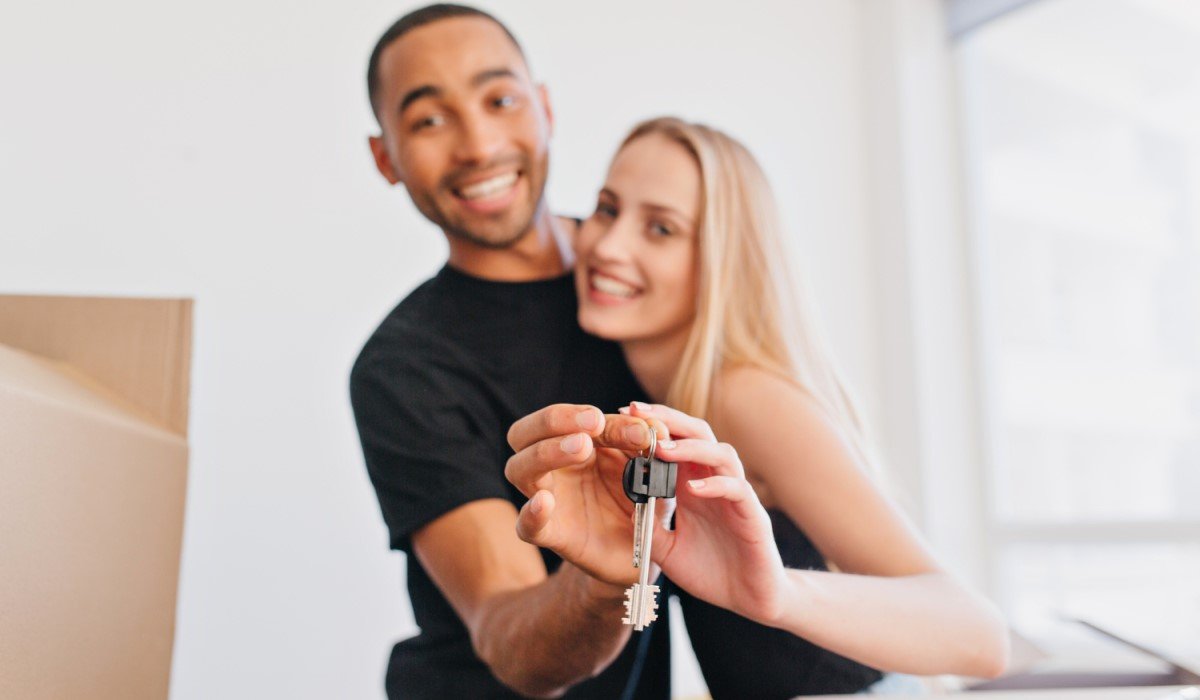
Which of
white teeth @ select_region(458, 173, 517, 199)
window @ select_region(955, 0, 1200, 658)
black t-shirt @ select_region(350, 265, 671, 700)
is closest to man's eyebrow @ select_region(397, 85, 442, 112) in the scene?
white teeth @ select_region(458, 173, 517, 199)

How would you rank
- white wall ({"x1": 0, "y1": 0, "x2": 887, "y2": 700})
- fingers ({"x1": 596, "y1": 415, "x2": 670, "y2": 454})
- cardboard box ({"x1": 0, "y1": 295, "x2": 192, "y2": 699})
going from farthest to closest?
white wall ({"x1": 0, "y1": 0, "x2": 887, "y2": 700}) → cardboard box ({"x1": 0, "y1": 295, "x2": 192, "y2": 699}) → fingers ({"x1": 596, "y1": 415, "x2": 670, "y2": 454})

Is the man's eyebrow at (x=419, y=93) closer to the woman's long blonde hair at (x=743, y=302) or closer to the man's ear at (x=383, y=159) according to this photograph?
the man's ear at (x=383, y=159)

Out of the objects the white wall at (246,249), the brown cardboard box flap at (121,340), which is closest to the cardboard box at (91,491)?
the brown cardboard box flap at (121,340)

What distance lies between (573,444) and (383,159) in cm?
82

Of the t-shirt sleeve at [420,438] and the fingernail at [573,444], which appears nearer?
the fingernail at [573,444]

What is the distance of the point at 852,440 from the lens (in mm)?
917

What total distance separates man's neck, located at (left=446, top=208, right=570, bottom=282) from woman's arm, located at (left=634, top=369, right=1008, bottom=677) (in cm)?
34

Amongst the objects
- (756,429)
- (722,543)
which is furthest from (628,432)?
(756,429)

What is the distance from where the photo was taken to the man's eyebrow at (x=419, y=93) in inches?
44.9

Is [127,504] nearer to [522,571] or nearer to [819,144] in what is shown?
[522,571]

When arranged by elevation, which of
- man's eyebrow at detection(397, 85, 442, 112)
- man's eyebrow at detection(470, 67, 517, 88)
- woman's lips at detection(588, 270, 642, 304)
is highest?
man's eyebrow at detection(470, 67, 517, 88)

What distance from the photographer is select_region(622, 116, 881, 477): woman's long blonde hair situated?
93cm

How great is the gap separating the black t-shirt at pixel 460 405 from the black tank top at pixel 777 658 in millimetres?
179

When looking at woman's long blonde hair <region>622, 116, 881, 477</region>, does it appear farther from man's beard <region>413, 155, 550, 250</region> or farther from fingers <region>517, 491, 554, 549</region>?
fingers <region>517, 491, 554, 549</region>
